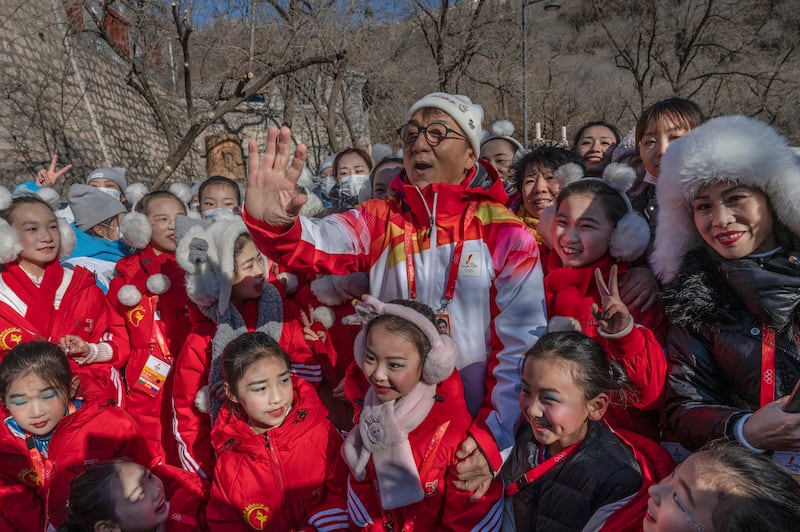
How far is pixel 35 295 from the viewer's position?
3.04m

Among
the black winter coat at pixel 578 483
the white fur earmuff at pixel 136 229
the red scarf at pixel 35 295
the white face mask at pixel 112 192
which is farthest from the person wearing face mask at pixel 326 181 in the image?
the black winter coat at pixel 578 483

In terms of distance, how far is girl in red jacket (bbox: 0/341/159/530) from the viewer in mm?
2459

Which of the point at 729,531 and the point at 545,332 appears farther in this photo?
the point at 545,332

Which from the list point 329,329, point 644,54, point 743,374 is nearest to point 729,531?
point 743,374

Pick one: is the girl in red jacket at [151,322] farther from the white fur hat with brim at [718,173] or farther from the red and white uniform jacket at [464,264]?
the white fur hat with brim at [718,173]

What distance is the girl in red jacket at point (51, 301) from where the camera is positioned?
2.94 m

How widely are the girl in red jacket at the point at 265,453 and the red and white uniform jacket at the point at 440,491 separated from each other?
279mm

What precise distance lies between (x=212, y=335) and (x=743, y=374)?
97.2 inches

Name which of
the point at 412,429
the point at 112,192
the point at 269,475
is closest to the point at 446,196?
the point at 412,429

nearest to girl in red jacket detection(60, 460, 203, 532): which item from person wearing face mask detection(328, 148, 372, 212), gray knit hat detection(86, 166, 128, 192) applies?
person wearing face mask detection(328, 148, 372, 212)

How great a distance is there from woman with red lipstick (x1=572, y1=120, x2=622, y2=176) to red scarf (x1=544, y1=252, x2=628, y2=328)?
1.50 metres

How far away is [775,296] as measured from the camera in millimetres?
1763

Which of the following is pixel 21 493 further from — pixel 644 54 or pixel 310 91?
pixel 644 54

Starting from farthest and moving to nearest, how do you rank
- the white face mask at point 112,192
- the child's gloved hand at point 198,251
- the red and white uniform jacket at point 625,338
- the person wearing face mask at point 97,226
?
the white face mask at point 112,192, the person wearing face mask at point 97,226, the child's gloved hand at point 198,251, the red and white uniform jacket at point 625,338
